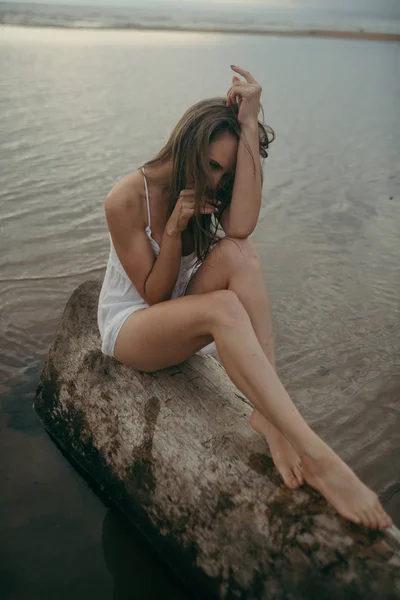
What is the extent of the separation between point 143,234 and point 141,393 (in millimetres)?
714

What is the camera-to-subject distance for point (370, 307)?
4801mm

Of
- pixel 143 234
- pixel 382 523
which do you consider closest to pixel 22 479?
pixel 143 234

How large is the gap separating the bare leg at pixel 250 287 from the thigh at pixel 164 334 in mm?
203

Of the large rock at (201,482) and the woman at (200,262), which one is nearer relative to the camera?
the large rock at (201,482)

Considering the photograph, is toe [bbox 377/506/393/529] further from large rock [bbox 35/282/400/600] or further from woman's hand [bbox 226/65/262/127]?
woman's hand [bbox 226/65/262/127]

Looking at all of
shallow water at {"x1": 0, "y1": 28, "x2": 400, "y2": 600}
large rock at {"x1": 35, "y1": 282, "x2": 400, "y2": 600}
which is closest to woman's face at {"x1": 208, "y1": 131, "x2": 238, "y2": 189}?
large rock at {"x1": 35, "y1": 282, "x2": 400, "y2": 600}

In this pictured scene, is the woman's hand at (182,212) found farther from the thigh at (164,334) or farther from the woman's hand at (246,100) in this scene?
the woman's hand at (246,100)

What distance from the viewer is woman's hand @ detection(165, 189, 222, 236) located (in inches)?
110

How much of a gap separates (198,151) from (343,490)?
1486 mm

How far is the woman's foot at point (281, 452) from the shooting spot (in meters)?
2.32

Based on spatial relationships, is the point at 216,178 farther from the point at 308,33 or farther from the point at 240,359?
the point at 308,33

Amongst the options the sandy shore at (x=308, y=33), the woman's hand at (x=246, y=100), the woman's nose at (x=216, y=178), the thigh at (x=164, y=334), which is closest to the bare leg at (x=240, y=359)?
the thigh at (x=164, y=334)

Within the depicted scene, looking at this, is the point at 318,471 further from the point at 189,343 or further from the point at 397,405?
the point at 397,405

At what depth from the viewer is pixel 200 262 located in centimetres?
306
